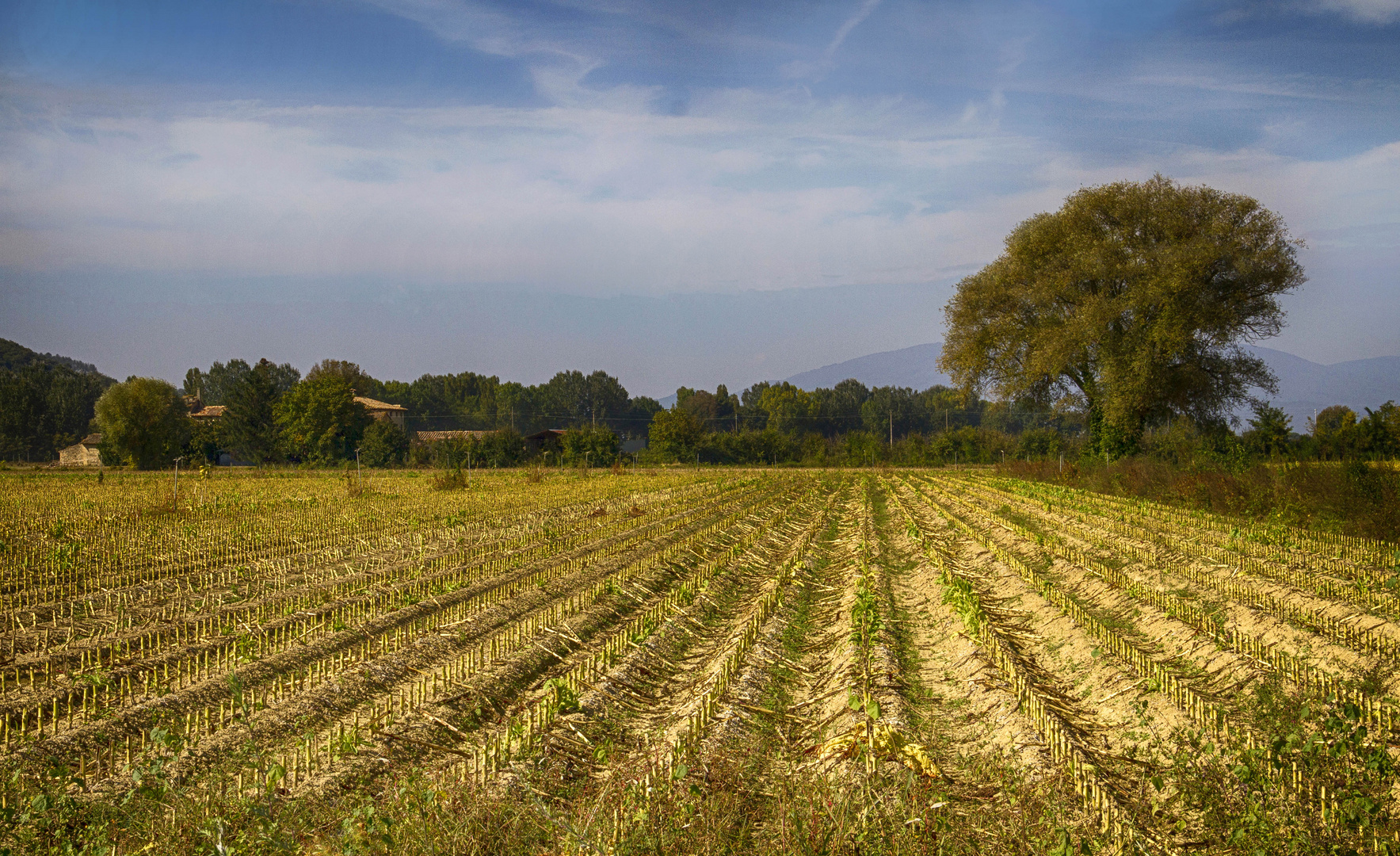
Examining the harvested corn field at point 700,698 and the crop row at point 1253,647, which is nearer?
the harvested corn field at point 700,698

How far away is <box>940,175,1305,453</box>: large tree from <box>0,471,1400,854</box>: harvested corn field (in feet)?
53.6

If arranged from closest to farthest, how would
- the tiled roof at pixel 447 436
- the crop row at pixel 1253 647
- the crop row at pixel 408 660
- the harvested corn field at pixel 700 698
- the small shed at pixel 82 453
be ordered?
the harvested corn field at pixel 700 698 → the crop row at pixel 1253 647 → the crop row at pixel 408 660 → the tiled roof at pixel 447 436 → the small shed at pixel 82 453

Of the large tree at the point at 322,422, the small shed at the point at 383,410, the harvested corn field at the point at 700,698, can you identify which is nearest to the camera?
the harvested corn field at the point at 700,698

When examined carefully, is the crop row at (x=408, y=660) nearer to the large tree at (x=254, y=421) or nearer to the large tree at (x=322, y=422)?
the large tree at (x=322, y=422)

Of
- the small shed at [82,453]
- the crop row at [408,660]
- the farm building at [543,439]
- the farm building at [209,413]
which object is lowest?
the crop row at [408,660]

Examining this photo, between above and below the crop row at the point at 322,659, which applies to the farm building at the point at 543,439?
above

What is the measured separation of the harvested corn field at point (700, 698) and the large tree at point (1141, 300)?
1633 centimetres

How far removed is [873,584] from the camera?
1390 cm

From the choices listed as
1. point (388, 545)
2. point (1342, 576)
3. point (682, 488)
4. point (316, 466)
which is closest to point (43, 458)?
point (316, 466)

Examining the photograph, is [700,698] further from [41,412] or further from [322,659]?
[41,412]

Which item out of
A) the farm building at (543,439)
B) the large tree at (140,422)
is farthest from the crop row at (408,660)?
the farm building at (543,439)

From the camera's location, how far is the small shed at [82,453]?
76.4 metres

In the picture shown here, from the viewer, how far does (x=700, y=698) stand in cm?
816

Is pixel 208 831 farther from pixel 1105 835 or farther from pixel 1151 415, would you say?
pixel 1151 415
